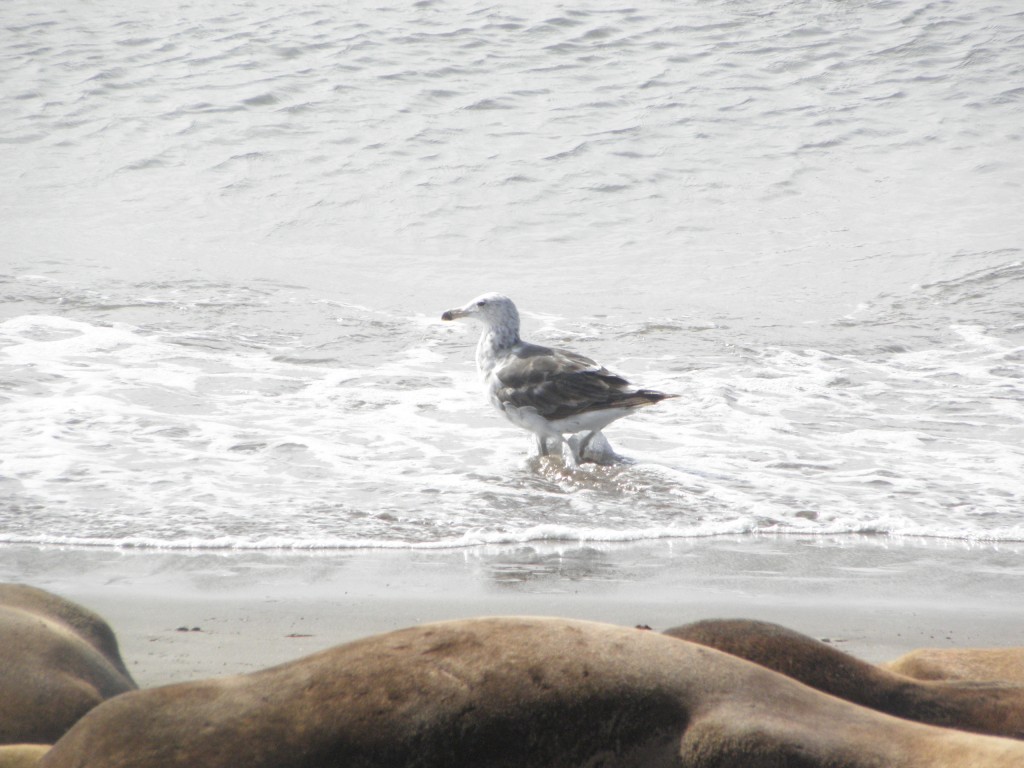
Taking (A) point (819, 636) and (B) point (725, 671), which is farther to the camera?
(A) point (819, 636)

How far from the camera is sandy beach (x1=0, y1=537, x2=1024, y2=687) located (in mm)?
3355

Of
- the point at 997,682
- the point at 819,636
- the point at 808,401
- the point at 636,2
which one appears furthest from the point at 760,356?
the point at 636,2

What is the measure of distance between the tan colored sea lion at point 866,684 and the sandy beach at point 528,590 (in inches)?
49.7

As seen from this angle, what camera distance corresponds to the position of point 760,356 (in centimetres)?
934

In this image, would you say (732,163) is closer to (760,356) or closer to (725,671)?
(760,356)

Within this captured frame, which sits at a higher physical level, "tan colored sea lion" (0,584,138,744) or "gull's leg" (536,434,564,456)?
"tan colored sea lion" (0,584,138,744)

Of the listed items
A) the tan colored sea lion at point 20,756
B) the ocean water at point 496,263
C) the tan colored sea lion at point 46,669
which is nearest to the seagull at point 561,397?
the ocean water at point 496,263

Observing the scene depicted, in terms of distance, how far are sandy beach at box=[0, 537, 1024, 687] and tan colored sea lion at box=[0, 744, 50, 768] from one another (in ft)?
3.51

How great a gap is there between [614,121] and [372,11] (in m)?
6.32

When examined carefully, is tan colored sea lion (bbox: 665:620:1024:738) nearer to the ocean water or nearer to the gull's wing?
the ocean water

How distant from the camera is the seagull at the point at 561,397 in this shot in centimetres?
694

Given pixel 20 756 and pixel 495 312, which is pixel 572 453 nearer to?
pixel 495 312

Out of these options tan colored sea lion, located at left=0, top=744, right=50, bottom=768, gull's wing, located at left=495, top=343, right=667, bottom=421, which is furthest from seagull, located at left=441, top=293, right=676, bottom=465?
tan colored sea lion, located at left=0, top=744, right=50, bottom=768

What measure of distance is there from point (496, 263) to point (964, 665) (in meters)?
12.1
